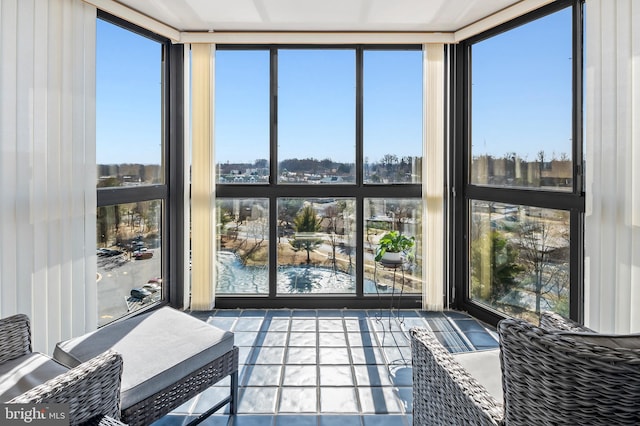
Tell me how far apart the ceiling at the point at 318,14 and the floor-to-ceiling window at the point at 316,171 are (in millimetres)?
258

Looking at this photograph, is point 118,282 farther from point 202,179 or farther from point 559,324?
point 559,324

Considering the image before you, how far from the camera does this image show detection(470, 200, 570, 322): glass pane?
2605 mm

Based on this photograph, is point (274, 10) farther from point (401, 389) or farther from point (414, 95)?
point (401, 389)

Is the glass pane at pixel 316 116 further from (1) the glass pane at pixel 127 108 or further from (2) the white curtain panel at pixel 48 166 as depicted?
(2) the white curtain panel at pixel 48 166

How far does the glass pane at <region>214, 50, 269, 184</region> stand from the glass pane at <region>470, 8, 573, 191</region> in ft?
6.23

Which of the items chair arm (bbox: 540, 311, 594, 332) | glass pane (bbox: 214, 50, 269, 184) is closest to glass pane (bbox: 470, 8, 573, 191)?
chair arm (bbox: 540, 311, 594, 332)

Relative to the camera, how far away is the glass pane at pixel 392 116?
3.43 metres

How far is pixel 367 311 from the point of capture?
3.43m

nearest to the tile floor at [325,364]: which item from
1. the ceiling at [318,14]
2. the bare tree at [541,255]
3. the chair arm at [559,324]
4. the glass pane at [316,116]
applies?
the bare tree at [541,255]

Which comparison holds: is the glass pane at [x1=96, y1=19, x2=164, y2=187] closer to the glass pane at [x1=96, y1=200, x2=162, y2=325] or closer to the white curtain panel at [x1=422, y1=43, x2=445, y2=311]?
the glass pane at [x1=96, y1=200, x2=162, y2=325]

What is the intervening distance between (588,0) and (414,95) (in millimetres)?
1454

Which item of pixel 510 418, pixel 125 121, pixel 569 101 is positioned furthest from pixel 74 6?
pixel 569 101

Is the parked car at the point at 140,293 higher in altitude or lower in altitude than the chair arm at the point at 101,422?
lower

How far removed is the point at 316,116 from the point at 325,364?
2159 millimetres
